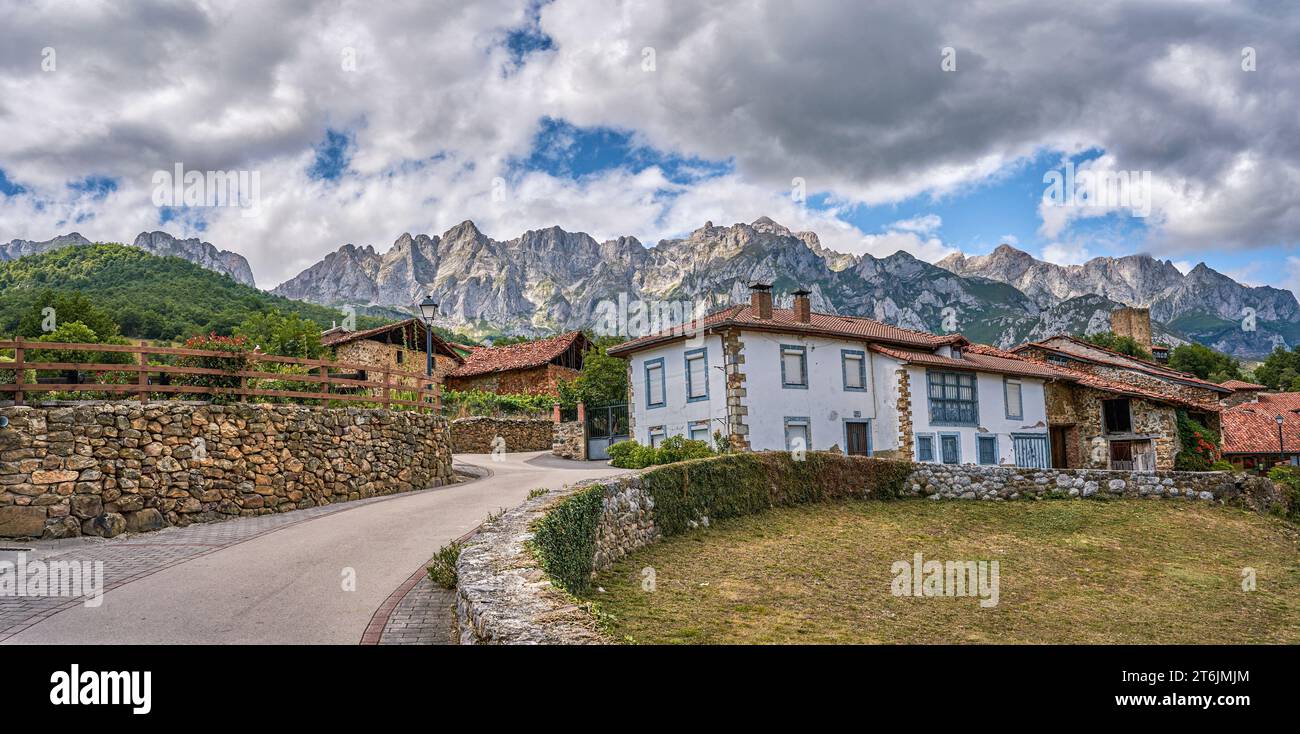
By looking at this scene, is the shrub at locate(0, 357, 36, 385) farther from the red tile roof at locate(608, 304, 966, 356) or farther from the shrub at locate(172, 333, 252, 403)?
the red tile roof at locate(608, 304, 966, 356)

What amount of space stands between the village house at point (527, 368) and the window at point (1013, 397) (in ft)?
74.6

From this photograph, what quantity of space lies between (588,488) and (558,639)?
24.1 ft

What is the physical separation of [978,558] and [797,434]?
14619 millimetres

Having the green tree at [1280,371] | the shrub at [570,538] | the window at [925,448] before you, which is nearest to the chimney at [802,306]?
the window at [925,448]

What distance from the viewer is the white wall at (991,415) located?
2997 cm

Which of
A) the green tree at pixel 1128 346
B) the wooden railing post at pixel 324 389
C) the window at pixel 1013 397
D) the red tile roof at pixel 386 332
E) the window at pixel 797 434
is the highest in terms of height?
the red tile roof at pixel 386 332

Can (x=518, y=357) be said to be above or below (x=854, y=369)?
above

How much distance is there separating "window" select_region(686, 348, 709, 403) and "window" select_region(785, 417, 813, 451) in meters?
3.24

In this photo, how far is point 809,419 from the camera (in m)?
28.4

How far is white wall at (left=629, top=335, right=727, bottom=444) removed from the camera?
27.2m

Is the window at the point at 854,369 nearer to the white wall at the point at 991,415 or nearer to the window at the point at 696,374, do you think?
the white wall at the point at 991,415

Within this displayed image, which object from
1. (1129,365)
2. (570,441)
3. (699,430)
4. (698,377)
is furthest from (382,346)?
(1129,365)

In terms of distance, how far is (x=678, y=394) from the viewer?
29172 mm

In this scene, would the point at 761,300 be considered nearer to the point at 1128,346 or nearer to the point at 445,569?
the point at 445,569
